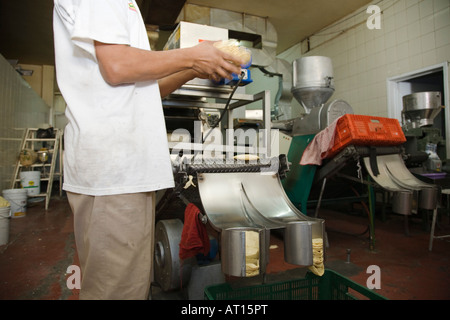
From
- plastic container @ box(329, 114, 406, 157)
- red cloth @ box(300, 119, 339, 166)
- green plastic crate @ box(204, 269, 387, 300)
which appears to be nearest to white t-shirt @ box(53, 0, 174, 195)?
green plastic crate @ box(204, 269, 387, 300)

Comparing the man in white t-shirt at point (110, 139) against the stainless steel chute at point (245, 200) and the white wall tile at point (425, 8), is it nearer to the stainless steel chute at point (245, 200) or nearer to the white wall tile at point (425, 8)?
the stainless steel chute at point (245, 200)

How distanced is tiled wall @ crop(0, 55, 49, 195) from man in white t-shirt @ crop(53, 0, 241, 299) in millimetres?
4495

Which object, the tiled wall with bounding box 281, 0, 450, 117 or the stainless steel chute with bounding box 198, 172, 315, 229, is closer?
the stainless steel chute with bounding box 198, 172, 315, 229

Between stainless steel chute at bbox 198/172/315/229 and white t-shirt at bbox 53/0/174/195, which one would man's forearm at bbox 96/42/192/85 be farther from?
stainless steel chute at bbox 198/172/315/229

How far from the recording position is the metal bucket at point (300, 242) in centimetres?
114

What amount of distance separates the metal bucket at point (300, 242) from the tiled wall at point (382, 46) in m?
4.09

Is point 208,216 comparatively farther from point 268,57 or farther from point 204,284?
point 268,57

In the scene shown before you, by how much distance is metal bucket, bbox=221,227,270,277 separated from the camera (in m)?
1.08

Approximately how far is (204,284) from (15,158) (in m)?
4.99

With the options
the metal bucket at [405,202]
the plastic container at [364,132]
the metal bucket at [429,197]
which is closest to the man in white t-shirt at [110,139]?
the plastic container at [364,132]

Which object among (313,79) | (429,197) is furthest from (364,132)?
(313,79)

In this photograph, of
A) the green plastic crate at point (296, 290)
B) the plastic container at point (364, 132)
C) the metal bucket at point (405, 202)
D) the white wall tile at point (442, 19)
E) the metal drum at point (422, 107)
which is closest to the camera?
the green plastic crate at point (296, 290)

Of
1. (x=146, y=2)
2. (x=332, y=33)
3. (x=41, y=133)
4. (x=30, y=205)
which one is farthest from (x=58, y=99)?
(x=332, y=33)

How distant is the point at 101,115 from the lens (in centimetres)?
74
